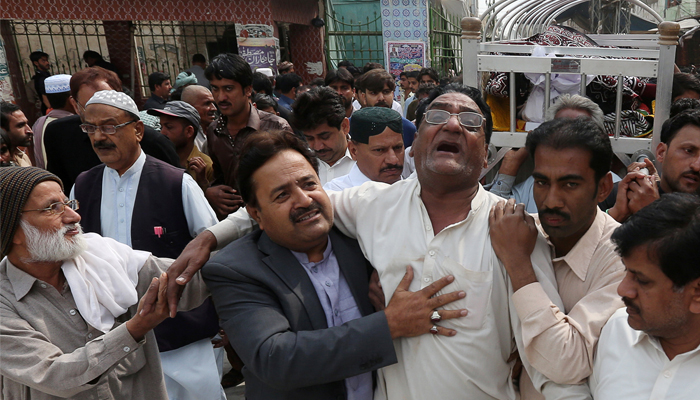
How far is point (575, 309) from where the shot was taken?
1.66 metres

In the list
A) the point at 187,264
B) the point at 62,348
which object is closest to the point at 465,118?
the point at 187,264

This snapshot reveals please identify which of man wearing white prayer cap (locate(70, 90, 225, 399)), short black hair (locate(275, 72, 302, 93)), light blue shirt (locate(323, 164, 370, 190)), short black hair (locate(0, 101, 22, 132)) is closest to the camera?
man wearing white prayer cap (locate(70, 90, 225, 399))

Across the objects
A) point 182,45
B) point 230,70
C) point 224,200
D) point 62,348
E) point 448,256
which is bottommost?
point 62,348

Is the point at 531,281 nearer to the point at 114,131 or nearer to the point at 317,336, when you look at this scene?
the point at 317,336

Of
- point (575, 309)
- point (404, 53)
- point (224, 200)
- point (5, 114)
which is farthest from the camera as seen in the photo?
point (404, 53)

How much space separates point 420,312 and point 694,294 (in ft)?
2.42

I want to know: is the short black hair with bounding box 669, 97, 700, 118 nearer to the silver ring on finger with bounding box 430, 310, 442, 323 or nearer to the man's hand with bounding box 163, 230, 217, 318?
the silver ring on finger with bounding box 430, 310, 442, 323

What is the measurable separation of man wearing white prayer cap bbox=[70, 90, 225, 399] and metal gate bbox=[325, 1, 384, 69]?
11.8 metres

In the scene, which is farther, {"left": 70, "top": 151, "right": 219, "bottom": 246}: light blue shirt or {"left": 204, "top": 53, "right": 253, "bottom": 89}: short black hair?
{"left": 204, "top": 53, "right": 253, "bottom": 89}: short black hair

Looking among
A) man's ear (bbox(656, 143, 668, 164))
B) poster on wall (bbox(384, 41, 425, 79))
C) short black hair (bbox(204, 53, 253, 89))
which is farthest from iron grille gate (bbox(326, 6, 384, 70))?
man's ear (bbox(656, 143, 668, 164))

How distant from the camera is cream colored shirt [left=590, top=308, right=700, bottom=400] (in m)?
1.46

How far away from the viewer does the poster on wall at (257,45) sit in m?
11.6

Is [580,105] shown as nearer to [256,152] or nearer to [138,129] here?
[256,152]

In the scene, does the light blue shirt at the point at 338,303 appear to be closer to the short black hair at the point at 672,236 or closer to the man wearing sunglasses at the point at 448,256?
the man wearing sunglasses at the point at 448,256
